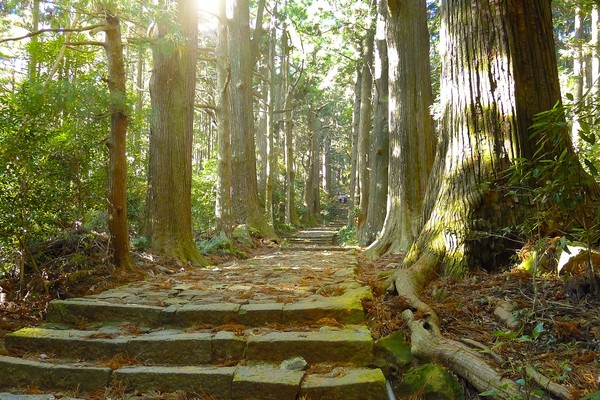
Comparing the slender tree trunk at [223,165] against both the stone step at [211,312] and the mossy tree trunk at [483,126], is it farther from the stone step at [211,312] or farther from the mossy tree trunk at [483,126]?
the mossy tree trunk at [483,126]

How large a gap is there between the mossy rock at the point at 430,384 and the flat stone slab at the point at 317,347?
36 centimetres

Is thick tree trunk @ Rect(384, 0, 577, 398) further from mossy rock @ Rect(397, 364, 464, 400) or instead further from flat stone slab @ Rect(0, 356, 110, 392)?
flat stone slab @ Rect(0, 356, 110, 392)

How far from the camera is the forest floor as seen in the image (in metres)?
2.51

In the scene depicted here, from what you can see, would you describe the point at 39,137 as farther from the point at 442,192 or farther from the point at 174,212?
the point at 442,192

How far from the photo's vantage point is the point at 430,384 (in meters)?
2.71

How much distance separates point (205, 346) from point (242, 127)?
441 inches

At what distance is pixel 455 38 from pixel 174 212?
494 cm

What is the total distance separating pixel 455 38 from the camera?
477 cm

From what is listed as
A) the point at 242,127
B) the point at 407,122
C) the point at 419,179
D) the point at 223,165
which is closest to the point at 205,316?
the point at 419,179

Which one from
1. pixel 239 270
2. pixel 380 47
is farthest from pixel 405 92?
pixel 239 270

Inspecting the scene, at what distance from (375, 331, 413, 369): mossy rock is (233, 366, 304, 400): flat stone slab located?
2.04 feet

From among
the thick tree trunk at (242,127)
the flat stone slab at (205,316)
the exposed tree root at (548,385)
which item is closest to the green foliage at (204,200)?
the thick tree trunk at (242,127)

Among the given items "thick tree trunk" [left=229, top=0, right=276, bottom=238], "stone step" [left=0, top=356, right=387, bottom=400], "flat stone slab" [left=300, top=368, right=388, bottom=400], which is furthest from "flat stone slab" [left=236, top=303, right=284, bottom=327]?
"thick tree trunk" [left=229, top=0, right=276, bottom=238]

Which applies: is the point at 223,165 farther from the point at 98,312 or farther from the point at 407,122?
the point at 98,312
